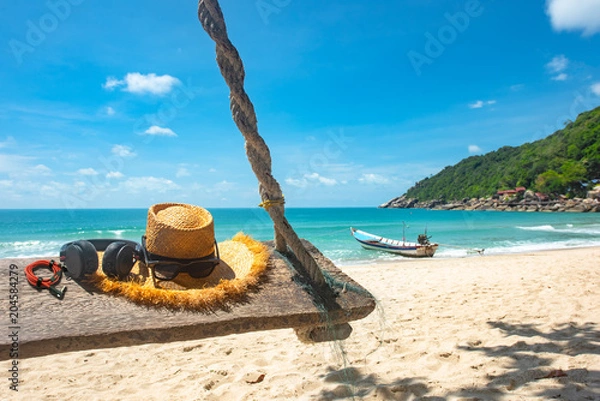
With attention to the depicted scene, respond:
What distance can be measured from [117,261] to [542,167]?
70.8m

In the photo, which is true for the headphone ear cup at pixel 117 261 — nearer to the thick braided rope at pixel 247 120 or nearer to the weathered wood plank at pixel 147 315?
the weathered wood plank at pixel 147 315

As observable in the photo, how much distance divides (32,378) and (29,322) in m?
2.12

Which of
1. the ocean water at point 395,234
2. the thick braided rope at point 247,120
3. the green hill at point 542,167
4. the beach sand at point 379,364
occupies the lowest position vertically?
the ocean water at point 395,234

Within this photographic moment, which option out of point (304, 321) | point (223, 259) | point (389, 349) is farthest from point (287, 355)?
point (304, 321)

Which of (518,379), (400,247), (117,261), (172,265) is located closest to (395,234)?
(400,247)

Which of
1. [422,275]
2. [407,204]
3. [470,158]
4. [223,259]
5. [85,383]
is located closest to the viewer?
[223,259]

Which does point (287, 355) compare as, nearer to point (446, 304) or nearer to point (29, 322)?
point (29, 322)

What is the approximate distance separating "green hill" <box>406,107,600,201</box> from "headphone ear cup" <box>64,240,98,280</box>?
64.6 metres

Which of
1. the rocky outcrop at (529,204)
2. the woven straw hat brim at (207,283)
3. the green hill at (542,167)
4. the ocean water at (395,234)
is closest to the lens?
the woven straw hat brim at (207,283)

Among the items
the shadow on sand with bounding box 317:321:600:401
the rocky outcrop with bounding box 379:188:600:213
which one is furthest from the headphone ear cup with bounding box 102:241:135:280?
the rocky outcrop with bounding box 379:188:600:213

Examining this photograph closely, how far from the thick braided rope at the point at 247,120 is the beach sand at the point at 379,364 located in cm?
68

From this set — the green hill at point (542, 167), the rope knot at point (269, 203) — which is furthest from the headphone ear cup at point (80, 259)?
the green hill at point (542, 167)

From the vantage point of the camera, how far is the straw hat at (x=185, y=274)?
1.67 m

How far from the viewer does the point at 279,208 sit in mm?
1986
